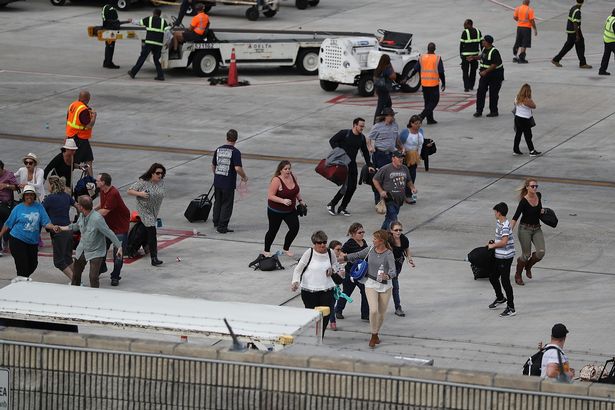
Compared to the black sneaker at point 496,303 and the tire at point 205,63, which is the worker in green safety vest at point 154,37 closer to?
the tire at point 205,63

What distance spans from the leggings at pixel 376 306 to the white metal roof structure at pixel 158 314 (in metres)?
2.93

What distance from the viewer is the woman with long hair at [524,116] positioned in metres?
23.6

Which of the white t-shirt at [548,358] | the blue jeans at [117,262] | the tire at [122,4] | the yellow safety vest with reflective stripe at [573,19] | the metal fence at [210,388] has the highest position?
the metal fence at [210,388]

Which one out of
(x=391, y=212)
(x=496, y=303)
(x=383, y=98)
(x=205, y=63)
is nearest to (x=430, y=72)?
(x=383, y=98)

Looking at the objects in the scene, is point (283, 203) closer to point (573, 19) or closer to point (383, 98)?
point (383, 98)

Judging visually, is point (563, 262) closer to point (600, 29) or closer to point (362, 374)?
point (362, 374)

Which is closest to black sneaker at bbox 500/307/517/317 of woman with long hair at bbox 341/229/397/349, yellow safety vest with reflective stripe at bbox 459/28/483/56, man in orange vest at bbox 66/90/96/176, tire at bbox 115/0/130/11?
woman with long hair at bbox 341/229/397/349

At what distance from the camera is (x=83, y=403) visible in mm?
9797

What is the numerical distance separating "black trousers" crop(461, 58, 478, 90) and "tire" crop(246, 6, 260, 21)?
32.8ft

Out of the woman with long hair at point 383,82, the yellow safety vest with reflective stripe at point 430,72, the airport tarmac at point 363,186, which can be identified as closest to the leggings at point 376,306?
the airport tarmac at point 363,186

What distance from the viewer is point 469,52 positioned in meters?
29.8

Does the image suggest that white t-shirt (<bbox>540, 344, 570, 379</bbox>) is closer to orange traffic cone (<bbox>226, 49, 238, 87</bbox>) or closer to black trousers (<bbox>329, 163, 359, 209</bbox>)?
black trousers (<bbox>329, 163, 359, 209</bbox>)

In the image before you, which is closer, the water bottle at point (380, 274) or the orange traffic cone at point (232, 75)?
the water bottle at point (380, 274)

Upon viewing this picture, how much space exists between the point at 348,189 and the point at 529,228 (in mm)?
3824
